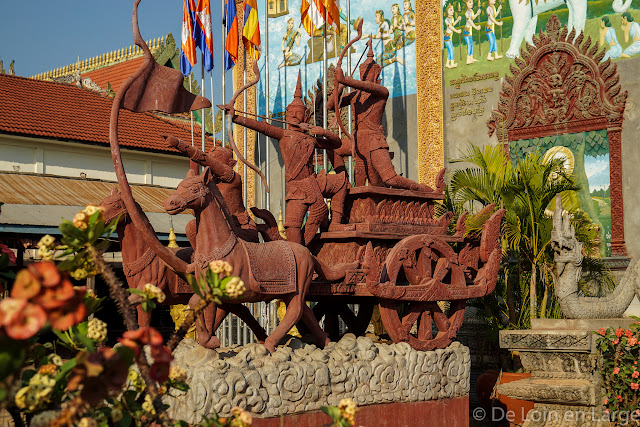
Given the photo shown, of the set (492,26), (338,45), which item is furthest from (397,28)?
(492,26)

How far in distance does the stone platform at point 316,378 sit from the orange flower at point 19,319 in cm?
291

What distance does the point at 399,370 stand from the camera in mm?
6766

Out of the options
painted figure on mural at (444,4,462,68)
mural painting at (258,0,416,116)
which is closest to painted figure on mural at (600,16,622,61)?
painted figure on mural at (444,4,462,68)

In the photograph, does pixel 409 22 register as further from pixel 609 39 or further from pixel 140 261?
pixel 140 261

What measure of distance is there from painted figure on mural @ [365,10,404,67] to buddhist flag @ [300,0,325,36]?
1.16 metres

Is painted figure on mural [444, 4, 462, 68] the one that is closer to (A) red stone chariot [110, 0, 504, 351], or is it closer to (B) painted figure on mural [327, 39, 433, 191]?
(A) red stone chariot [110, 0, 504, 351]

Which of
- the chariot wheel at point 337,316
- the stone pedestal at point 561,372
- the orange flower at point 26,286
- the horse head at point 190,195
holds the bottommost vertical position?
the stone pedestal at point 561,372

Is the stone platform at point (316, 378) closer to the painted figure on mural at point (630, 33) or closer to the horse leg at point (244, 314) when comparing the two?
the horse leg at point (244, 314)

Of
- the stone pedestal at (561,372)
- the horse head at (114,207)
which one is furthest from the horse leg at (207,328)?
the stone pedestal at (561,372)

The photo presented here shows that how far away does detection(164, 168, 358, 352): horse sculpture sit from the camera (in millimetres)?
5770

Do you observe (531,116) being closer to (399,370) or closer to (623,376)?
(623,376)

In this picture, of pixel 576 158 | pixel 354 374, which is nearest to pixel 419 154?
pixel 576 158

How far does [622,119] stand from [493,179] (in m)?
2.43

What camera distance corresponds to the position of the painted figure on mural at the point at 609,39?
1120 centimetres
